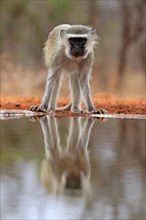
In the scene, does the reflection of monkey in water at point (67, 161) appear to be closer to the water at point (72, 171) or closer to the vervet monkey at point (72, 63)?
the water at point (72, 171)

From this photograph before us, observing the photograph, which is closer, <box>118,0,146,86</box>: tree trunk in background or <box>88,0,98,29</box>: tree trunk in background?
<box>118,0,146,86</box>: tree trunk in background

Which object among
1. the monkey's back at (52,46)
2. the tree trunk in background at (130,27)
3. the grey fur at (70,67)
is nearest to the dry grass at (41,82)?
the tree trunk in background at (130,27)

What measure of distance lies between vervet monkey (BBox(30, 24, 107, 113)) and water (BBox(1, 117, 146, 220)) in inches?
52.6

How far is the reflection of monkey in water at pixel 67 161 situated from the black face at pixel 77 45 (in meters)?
1.58

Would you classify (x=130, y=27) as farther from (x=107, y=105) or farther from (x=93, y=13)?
(x=107, y=105)

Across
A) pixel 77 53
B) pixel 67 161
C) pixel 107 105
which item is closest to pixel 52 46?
pixel 77 53

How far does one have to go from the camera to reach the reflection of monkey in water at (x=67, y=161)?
5.71 m

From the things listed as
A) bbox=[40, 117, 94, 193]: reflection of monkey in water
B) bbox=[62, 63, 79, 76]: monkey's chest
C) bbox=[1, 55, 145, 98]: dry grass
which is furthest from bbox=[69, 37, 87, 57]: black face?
bbox=[1, 55, 145, 98]: dry grass

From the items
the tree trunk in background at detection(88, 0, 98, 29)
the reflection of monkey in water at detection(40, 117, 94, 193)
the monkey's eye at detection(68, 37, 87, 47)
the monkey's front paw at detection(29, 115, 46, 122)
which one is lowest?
the monkey's front paw at detection(29, 115, 46, 122)

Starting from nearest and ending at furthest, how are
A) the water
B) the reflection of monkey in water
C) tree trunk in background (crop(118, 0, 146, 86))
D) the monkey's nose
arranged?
the water < the reflection of monkey in water < the monkey's nose < tree trunk in background (crop(118, 0, 146, 86))

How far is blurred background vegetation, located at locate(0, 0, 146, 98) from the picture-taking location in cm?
1995

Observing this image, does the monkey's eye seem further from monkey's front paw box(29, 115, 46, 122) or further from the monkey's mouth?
monkey's front paw box(29, 115, 46, 122)

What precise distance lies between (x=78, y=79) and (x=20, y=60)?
9.21 metres

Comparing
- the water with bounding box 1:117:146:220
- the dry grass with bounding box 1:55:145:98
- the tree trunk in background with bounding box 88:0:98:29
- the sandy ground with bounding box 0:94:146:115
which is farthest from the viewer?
the tree trunk in background with bounding box 88:0:98:29
